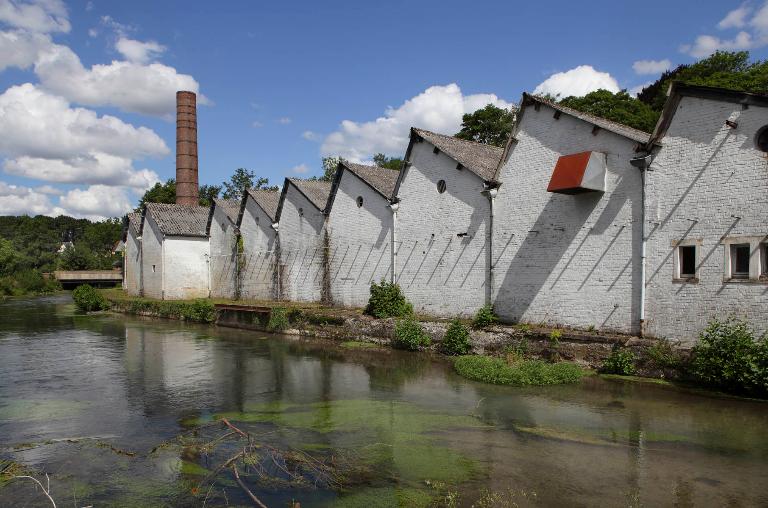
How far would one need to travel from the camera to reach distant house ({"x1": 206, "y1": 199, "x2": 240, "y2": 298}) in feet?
101

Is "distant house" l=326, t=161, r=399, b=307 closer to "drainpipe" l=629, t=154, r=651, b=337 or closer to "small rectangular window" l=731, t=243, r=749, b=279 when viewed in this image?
"drainpipe" l=629, t=154, r=651, b=337

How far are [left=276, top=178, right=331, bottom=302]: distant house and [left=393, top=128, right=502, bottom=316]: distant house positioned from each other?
5.18 metres

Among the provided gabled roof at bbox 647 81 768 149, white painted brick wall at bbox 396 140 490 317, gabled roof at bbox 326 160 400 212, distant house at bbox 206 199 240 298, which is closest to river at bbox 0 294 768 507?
white painted brick wall at bbox 396 140 490 317

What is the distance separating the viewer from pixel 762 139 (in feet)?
36.6

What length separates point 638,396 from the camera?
11.0 m

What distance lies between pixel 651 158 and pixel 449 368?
23.1ft

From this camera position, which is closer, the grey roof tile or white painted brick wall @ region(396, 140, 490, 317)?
white painted brick wall @ region(396, 140, 490, 317)

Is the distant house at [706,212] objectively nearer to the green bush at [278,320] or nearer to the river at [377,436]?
the river at [377,436]

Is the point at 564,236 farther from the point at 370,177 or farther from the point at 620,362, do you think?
the point at 370,177

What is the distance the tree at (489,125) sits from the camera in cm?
3838

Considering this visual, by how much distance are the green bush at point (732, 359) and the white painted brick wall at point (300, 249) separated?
1597cm

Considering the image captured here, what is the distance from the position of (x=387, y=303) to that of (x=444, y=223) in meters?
3.34

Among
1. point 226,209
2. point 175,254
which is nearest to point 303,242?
point 226,209

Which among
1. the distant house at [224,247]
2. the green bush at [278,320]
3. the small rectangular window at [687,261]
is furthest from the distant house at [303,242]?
the small rectangular window at [687,261]
